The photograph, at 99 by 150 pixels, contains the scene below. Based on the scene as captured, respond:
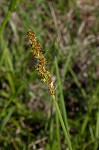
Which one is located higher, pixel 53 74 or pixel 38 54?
pixel 53 74

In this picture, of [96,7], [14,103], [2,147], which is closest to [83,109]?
[14,103]

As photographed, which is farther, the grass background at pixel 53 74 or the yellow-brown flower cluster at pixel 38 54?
the grass background at pixel 53 74

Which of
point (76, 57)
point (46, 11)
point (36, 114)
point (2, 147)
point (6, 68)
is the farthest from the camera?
point (46, 11)

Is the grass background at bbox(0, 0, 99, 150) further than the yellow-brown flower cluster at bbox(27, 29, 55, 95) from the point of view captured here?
Yes

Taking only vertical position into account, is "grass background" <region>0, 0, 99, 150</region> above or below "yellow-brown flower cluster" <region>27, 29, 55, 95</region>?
above

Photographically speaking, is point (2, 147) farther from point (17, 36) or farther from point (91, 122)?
point (17, 36)

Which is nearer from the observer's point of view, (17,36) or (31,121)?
(31,121)

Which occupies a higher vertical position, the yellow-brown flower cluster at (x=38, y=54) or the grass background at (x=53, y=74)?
the grass background at (x=53, y=74)

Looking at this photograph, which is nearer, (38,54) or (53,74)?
(38,54)
